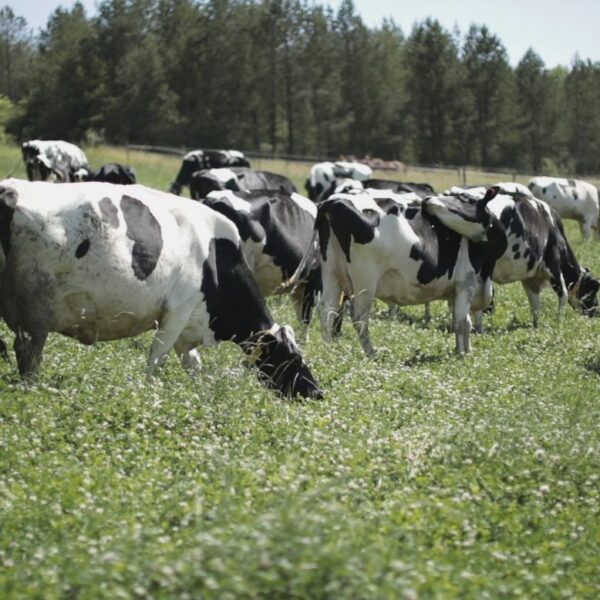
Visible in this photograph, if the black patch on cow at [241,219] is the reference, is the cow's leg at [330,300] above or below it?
below

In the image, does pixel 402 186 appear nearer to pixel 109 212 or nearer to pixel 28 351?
pixel 109 212

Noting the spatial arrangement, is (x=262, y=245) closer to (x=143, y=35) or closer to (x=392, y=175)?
(x=392, y=175)

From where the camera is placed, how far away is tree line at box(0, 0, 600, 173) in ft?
259

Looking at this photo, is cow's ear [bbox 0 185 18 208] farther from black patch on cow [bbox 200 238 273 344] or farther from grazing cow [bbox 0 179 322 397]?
black patch on cow [bbox 200 238 273 344]

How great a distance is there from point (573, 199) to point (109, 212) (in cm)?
2770

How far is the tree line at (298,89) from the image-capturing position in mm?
78812

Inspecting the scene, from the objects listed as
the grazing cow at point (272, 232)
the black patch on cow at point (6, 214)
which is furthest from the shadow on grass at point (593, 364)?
the black patch on cow at point (6, 214)

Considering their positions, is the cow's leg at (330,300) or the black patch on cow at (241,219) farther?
the black patch on cow at (241,219)

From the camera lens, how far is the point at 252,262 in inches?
648

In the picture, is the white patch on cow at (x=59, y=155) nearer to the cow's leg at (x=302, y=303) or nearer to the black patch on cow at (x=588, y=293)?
the cow's leg at (x=302, y=303)

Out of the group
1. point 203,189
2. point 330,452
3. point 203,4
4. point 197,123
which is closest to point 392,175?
point 197,123

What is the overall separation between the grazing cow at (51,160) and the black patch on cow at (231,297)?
65.0 ft

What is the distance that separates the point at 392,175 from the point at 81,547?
57.4 meters

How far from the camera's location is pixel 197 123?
3260 inches
